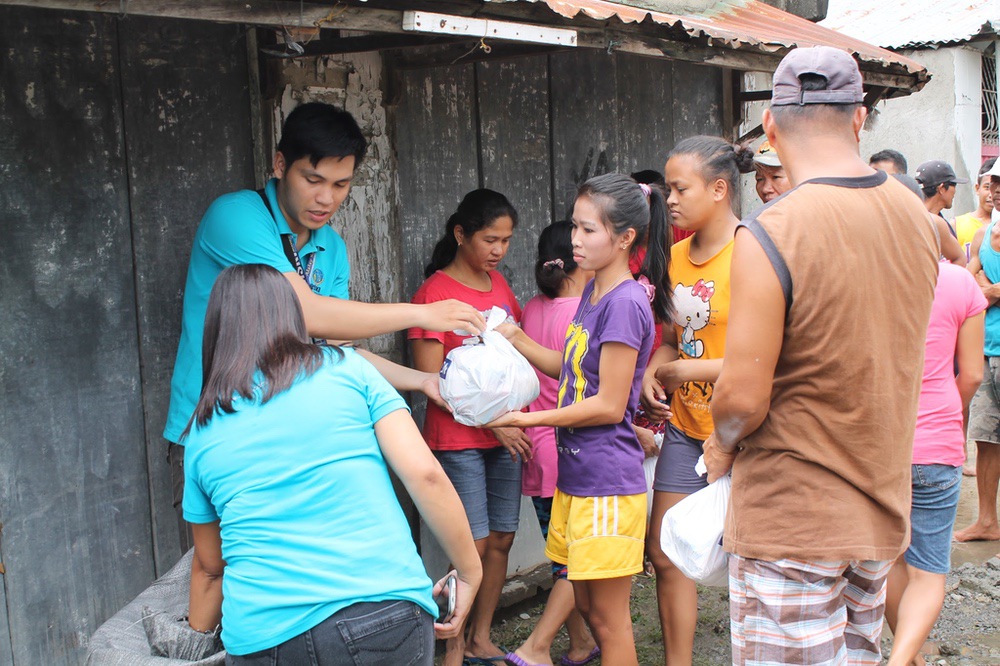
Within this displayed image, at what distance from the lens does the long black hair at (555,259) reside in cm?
412

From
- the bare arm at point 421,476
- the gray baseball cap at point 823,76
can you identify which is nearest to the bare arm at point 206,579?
the bare arm at point 421,476

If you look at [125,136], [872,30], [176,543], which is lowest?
[176,543]

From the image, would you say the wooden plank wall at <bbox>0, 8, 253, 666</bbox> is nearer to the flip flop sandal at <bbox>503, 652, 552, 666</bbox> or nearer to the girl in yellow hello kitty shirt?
the flip flop sandal at <bbox>503, 652, 552, 666</bbox>

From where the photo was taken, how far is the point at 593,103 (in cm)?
525

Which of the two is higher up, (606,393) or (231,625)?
(606,393)

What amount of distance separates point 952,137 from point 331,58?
10034 mm

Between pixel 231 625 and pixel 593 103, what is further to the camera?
pixel 593 103

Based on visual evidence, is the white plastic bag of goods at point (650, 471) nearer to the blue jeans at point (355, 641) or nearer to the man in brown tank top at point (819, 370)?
the man in brown tank top at point (819, 370)

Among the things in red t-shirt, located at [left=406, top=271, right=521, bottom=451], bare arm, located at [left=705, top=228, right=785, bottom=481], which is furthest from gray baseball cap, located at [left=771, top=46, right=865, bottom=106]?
red t-shirt, located at [left=406, top=271, right=521, bottom=451]

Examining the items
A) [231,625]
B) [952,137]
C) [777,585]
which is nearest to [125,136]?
[231,625]

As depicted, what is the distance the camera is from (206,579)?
2.50 meters

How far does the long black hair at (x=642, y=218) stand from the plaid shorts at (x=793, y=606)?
124 cm

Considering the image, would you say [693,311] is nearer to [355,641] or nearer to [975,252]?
[355,641]

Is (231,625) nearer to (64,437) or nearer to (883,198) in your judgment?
(64,437)
